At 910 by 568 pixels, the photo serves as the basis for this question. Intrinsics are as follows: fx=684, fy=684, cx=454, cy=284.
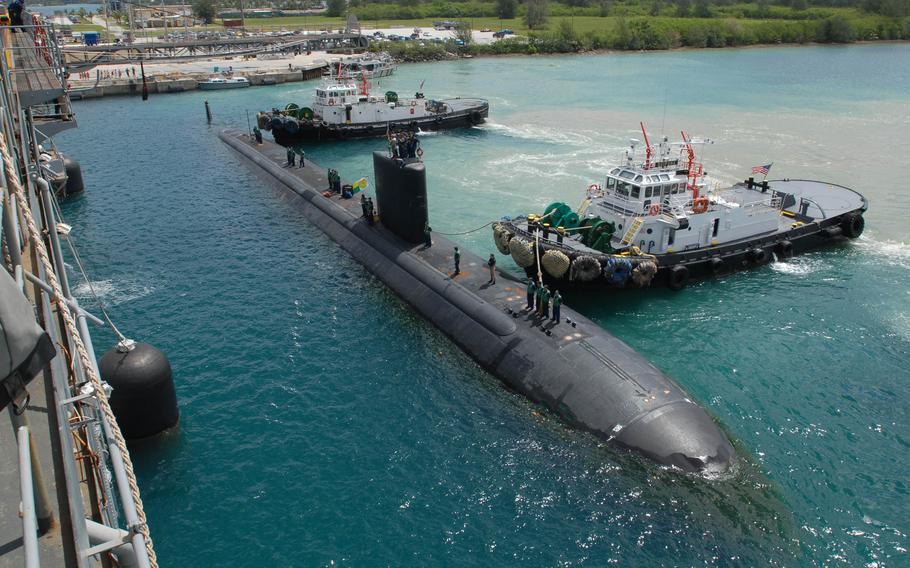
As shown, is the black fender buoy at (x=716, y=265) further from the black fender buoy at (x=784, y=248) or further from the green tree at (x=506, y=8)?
the green tree at (x=506, y=8)

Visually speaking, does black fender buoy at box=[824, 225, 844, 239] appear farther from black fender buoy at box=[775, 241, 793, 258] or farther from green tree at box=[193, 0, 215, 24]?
green tree at box=[193, 0, 215, 24]

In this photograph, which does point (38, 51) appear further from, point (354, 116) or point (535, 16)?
point (535, 16)

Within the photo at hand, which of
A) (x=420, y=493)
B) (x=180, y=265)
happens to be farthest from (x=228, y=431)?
(x=180, y=265)

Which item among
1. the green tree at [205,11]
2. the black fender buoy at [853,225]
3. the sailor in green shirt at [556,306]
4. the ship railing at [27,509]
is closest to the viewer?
the ship railing at [27,509]

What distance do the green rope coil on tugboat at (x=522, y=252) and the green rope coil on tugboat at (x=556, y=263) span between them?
656mm

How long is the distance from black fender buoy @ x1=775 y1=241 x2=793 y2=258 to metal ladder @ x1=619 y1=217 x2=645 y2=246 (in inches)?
302

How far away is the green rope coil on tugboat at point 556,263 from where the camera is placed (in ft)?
82.2

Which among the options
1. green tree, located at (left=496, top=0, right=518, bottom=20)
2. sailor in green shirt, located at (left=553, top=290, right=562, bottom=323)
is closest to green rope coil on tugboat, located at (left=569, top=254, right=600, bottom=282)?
sailor in green shirt, located at (left=553, top=290, right=562, bottom=323)

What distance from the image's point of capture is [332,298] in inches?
1026

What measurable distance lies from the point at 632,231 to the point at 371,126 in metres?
32.8

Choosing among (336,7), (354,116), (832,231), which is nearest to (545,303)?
(832,231)

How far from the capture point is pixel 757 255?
2908 centimetres

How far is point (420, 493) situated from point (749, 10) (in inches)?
6100

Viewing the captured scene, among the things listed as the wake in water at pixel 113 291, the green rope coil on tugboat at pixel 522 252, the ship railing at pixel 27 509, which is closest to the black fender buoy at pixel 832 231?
Result: the green rope coil on tugboat at pixel 522 252
